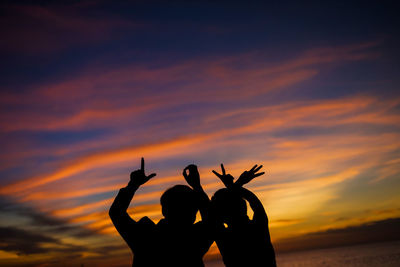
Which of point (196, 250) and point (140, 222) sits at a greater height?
point (140, 222)

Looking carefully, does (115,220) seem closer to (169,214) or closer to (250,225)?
(169,214)

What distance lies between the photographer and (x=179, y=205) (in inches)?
91.4

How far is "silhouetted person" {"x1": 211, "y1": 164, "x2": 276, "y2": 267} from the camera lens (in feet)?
10.4

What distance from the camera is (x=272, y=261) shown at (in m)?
3.22

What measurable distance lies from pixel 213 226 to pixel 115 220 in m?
0.87

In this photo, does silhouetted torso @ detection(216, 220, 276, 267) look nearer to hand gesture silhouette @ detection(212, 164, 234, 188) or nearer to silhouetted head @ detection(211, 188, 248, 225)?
silhouetted head @ detection(211, 188, 248, 225)

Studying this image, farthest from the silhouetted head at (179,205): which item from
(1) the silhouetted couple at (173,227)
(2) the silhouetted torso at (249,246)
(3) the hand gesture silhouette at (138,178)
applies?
(2) the silhouetted torso at (249,246)

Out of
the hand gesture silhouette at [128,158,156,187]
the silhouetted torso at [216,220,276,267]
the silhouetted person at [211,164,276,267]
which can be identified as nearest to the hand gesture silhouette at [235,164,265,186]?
the silhouetted person at [211,164,276,267]

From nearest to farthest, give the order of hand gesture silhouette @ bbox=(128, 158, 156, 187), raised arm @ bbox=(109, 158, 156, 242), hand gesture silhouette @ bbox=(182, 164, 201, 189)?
1. raised arm @ bbox=(109, 158, 156, 242)
2. hand gesture silhouette @ bbox=(128, 158, 156, 187)
3. hand gesture silhouette @ bbox=(182, 164, 201, 189)

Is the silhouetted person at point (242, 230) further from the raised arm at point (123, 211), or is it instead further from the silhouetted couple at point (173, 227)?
the raised arm at point (123, 211)

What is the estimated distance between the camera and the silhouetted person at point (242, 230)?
3.18 metres

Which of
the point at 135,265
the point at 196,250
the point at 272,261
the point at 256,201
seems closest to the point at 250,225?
the point at 256,201

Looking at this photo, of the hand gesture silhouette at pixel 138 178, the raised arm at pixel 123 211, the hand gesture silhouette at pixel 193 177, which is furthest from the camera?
the hand gesture silhouette at pixel 193 177

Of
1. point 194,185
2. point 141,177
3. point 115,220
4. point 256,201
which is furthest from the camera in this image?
point 256,201
